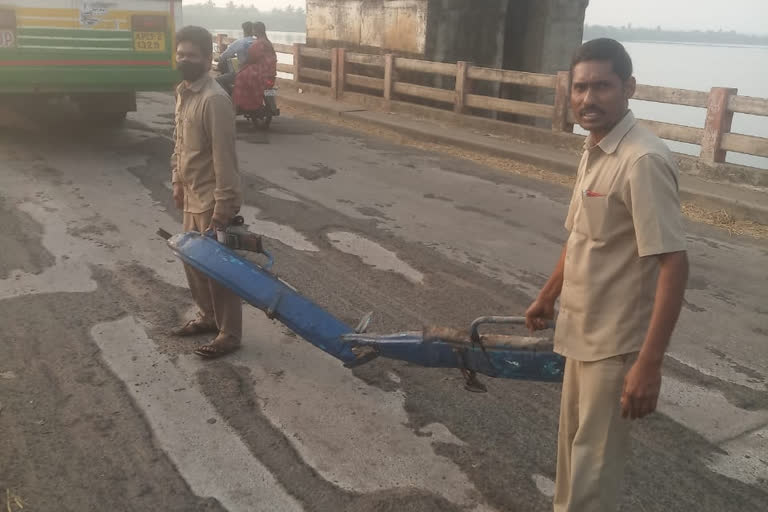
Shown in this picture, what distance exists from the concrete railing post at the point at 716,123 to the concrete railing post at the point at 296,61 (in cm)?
1103

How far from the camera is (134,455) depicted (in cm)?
342

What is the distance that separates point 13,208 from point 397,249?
3.86 meters

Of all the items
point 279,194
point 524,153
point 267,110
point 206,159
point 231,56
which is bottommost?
point 279,194

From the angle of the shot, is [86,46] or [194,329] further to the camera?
[86,46]

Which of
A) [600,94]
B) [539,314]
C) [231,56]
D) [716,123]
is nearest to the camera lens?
[600,94]

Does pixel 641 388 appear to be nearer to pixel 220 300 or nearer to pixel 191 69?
pixel 220 300

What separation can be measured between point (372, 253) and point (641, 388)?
434 centimetres

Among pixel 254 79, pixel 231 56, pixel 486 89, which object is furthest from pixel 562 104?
pixel 231 56

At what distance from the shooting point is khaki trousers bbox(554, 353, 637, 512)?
2363mm

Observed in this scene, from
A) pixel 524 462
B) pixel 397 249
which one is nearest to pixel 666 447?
pixel 524 462

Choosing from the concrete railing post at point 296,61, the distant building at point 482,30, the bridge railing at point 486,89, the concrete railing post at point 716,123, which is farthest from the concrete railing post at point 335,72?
the concrete railing post at point 716,123

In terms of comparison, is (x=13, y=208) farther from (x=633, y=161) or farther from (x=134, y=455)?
(x=633, y=161)

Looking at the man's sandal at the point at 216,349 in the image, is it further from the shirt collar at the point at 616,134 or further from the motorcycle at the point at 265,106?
the motorcycle at the point at 265,106

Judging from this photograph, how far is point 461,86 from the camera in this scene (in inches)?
528
